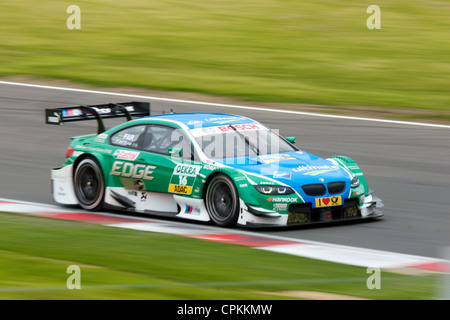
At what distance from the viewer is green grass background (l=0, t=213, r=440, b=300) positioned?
724 cm

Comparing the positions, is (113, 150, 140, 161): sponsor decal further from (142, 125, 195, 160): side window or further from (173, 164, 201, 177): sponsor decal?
(173, 164, 201, 177): sponsor decal

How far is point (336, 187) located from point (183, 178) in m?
1.87

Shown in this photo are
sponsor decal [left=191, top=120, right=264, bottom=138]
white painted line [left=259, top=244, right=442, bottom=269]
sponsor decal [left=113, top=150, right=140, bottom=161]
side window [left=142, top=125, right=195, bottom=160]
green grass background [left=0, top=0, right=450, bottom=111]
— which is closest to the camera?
white painted line [left=259, top=244, right=442, bottom=269]

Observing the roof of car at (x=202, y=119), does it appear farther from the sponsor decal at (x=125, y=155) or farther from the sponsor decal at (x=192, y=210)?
the sponsor decal at (x=192, y=210)

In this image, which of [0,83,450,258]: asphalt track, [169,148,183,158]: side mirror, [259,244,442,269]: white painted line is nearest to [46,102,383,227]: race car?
[169,148,183,158]: side mirror

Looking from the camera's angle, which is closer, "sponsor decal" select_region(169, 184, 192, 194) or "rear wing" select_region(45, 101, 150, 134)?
"sponsor decal" select_region(169, 184, 192, 194)

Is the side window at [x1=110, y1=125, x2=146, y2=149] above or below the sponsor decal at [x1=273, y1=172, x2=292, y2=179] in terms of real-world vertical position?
above

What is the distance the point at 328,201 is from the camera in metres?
10.6

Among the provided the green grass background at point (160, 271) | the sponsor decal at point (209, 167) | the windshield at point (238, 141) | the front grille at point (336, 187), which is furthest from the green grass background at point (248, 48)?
the green grass background at point (160, 271)

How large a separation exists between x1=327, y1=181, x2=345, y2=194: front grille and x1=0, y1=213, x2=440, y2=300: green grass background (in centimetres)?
173

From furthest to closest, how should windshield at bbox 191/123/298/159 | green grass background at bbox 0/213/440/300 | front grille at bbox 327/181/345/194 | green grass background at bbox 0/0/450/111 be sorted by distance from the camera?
green grass background at bbox 0/0/450/111 < windshield at bbox 191/123/298/159 < front grille at bbox 327/181/345/194 < green grass background at bbox 0/213/440/300

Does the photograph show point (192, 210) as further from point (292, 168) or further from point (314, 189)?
point (314, 189)

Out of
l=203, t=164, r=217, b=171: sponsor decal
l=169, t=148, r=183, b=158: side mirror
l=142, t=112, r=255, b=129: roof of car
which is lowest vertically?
l=203, t=164, r=217, b=171: sponsor decal
